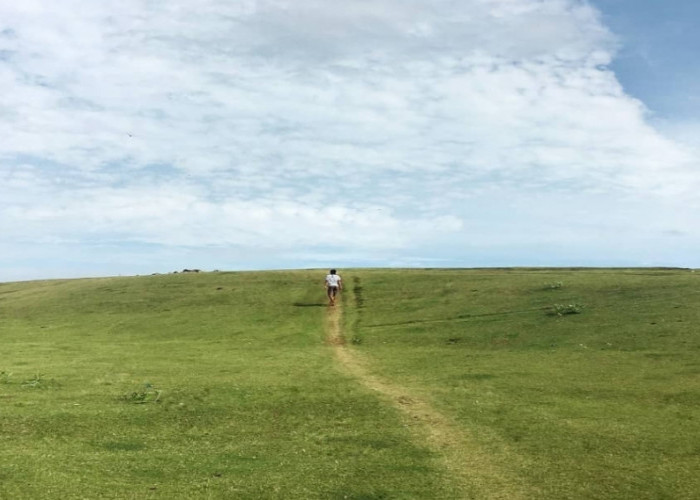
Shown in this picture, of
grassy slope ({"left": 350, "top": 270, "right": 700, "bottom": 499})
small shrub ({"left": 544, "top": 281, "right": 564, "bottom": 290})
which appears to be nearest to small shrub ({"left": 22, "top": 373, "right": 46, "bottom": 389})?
grassy slope ({"left": 350, "top": 270, "right": 700, "bottom": 499})

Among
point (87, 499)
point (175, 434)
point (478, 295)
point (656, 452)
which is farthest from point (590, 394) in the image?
point (478, 295)

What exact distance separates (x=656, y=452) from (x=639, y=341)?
13995 millimetres

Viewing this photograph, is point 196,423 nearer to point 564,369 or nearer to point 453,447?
point 453,447

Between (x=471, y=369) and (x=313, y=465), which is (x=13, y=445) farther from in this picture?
(x=471, y=369)

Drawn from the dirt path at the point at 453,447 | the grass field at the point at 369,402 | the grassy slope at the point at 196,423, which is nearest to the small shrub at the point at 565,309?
the grass field at the point at 369,402

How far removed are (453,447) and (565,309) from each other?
21.8 meters

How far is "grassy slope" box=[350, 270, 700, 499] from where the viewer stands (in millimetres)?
13344

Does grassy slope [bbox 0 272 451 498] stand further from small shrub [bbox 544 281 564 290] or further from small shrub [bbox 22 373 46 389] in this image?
small shrub [bbox 544 281 564 290]

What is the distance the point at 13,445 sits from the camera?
14.0 meters

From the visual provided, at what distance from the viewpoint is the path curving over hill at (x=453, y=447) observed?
39.8 ft

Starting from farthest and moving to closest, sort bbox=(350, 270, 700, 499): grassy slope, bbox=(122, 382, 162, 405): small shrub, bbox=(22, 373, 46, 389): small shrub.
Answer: bbox=(22, 373, 46, 389): small shrub
bbox=(122, 382, 162, 405): small shrub
bbox=(350, 270, 700, 499): grassy slope

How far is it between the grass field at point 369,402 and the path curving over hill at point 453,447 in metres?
0.06

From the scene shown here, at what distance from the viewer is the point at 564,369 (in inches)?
896

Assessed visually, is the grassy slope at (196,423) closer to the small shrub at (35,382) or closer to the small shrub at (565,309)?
the small shrub at (35,382)
